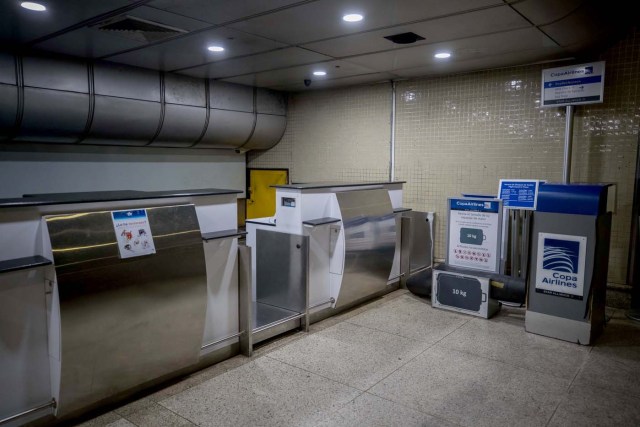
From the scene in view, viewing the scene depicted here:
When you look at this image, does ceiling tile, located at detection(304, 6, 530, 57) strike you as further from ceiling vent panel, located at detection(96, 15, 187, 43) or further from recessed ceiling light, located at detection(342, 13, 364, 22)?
ceiling vent panel, located at detection(96, 15, 187, 43)

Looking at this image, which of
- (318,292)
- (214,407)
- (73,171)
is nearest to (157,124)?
(73,171)

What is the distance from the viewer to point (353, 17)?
3625mm

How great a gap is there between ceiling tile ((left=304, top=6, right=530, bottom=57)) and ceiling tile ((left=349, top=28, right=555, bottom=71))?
0.59 feet

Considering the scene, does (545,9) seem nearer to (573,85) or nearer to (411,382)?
(573,85)

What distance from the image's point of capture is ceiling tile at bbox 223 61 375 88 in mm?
5543

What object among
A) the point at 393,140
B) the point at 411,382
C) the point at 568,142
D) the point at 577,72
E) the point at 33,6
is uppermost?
the point at 33,6

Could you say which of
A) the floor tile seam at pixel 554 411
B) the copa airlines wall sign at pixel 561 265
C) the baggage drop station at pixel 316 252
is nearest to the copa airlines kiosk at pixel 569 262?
the copa airlines wall sign at pixel 561 265

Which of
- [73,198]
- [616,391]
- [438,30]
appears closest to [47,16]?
[73,198]

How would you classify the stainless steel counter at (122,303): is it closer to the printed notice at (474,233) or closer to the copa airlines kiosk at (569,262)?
the printed notice at (474,233)

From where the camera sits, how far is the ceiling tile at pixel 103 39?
360cm

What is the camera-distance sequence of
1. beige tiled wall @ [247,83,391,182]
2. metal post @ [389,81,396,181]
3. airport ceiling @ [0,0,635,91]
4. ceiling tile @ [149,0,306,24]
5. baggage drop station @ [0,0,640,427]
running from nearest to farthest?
baggage drop station @ [0,0,640,427] → ceiling tile @ [149,0,306,24] → airport ceiling @ [0,0,635,91] → metal post @ [389,81,396,181] → beige tiled wall @ [247,83,391,182]

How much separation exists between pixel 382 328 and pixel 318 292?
70 centimetres

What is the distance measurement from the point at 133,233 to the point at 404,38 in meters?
3.10

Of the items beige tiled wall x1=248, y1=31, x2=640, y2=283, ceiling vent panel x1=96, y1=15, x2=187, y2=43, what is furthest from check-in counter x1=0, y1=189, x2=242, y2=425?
beige tiled wall x1=248, y1=31, x2=640, y2=283
